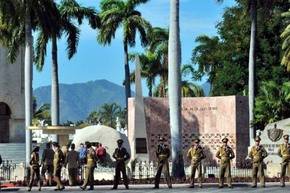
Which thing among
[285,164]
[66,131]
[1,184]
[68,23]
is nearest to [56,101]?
[68,23]

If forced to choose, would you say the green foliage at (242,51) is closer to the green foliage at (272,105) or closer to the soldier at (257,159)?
the green foliage at (272,105)

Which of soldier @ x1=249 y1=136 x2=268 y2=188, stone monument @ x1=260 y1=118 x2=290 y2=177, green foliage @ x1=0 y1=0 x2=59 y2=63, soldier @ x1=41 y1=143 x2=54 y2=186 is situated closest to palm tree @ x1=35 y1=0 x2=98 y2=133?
green foliage @ x1=0 y1=0 x2=59 y2=63

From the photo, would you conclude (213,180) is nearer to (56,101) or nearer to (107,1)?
(56,101)

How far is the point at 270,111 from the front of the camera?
43.2 meters

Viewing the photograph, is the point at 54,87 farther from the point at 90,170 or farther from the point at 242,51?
the point at 90,170

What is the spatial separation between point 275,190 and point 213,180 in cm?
516

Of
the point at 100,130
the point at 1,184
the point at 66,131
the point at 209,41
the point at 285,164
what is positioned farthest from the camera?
the point at 209,41

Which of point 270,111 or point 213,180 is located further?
point 270,111

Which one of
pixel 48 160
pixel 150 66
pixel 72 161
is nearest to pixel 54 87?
pixel 48 160

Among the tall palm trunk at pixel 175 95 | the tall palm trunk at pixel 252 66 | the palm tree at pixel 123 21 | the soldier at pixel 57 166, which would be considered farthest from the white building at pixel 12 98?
the soldier at pixel 57 166

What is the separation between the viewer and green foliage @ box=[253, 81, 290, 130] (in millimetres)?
42438

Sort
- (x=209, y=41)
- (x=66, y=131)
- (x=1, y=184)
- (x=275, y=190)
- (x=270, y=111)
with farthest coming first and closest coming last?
1. (x=209, y=41)
2. (x=270, y=111)
3. (x=66, y=131)
4. (x=1, y=184)
5. (x=275, y=190)

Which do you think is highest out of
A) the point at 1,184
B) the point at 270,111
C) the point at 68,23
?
the point at 68,23

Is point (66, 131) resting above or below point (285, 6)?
below
